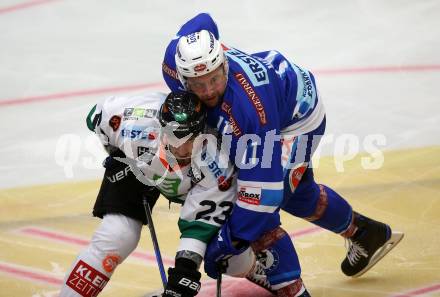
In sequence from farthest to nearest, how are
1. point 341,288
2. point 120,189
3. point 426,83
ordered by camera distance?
point 426,83
point 341,288
point 120,189

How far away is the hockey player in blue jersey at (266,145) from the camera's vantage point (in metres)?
3.95

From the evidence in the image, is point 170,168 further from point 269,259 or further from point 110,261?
point 269,259

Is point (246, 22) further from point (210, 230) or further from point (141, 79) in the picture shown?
point (210, 230)

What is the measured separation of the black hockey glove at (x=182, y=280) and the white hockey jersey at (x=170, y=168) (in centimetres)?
8

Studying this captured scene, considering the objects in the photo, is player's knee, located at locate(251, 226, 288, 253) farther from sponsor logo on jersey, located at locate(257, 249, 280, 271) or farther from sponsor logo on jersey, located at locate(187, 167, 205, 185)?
sponsor logo on jersey, located at locate(187, 167, 205, 185)

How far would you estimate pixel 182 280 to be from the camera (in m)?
3.89

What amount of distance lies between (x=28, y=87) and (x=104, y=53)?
74 centimetres

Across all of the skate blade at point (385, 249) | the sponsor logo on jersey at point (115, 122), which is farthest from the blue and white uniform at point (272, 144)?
the sponsor logo on jersey at point (115, 122)

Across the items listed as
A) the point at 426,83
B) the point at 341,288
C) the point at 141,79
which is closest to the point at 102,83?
the point at 141,79

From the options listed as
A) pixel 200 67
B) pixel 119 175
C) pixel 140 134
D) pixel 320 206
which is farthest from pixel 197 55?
pixel 320 206

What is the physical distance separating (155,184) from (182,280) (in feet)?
1.51

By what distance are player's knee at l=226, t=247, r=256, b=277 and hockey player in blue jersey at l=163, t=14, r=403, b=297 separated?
8 centimetres

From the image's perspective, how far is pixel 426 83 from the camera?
6973 mm

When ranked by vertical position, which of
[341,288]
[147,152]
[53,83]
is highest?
[147,152]
